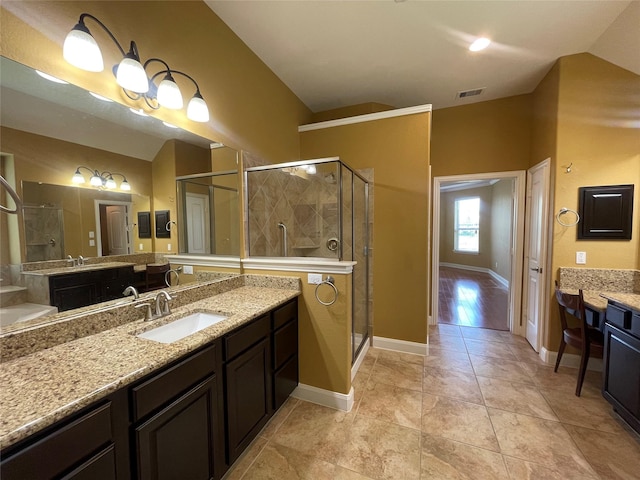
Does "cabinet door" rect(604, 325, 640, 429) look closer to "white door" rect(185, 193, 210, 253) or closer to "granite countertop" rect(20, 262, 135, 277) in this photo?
"white door" rect(185, 193, 210, 253)

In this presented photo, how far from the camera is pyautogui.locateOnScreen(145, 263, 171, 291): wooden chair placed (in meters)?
1.62

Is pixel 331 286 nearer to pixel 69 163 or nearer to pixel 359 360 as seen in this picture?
pixel 359 360

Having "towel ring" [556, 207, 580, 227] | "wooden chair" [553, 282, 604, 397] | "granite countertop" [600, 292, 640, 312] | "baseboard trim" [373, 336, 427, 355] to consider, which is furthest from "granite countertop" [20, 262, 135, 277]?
"towel ring" [556, 207, 580, 227]

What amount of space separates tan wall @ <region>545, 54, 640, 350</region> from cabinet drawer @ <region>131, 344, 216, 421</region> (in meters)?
3.22

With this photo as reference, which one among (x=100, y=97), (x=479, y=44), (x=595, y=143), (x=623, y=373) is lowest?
(x=623, y=373)

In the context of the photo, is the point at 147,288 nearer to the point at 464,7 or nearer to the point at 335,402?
the point at 335,402

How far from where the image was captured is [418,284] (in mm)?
2902

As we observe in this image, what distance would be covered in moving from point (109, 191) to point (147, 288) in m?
0.61

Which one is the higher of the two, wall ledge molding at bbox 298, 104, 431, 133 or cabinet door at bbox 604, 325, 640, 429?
wall ledge molding at bbox 298, 104, 431, 133

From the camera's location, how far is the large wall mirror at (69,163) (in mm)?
1071

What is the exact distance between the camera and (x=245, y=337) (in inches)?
59.8

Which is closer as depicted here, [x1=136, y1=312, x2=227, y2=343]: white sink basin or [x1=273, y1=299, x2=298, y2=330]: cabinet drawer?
[x1=136, y1=312, x2=227, y2=343]: white sink basin

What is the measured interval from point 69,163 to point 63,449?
47.8 inches

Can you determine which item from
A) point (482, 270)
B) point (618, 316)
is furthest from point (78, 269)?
Result: point (482, 270)
